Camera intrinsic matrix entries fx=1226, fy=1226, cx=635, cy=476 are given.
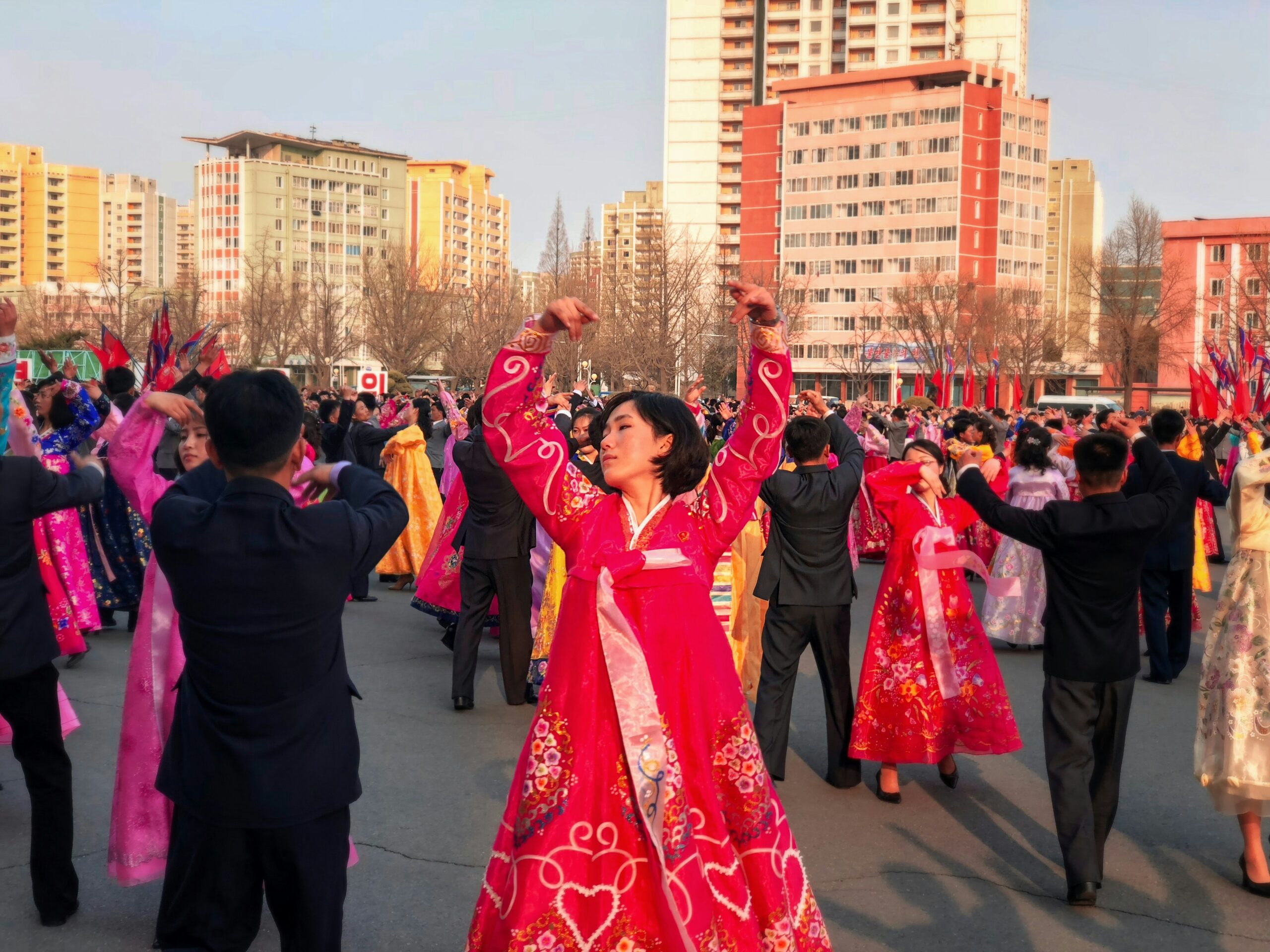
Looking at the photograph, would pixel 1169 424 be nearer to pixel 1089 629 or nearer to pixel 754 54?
pixel 1089 629

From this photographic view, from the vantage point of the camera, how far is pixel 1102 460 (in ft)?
16.6

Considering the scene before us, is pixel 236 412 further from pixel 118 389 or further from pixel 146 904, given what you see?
pixel 118 389

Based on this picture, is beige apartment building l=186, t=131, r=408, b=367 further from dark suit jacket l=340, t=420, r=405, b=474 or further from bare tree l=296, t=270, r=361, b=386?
dark suit jacket l=340, t=420, r=405, b=474

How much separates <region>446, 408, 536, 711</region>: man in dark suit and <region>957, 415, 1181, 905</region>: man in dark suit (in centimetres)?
365

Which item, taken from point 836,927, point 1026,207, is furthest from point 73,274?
point 836,927

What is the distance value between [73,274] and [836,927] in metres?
169

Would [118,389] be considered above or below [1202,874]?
above

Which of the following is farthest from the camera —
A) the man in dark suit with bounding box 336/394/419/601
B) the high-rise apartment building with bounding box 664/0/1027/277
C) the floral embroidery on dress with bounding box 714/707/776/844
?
the high-rise apartment building with bounding box 664/0/1027/277

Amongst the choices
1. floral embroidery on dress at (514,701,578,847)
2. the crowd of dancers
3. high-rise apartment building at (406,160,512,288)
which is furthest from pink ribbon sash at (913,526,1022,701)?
high-rise apartment building at (406,160,512,288)

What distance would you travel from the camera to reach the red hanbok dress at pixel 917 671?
20.7 feet

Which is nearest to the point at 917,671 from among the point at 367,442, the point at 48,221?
the point at 367,442

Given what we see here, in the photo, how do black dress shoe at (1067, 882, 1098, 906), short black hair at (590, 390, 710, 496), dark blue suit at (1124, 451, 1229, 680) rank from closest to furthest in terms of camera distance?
1. short black hair at (590, 390, 710, 496)
2. black dress shoe at (1067, 882, 1098, 906)
3. dark blue suit at (1124, 451, 1229, 680)

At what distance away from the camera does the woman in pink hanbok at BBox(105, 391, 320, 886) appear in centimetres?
432

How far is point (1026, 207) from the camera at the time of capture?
88312mm
